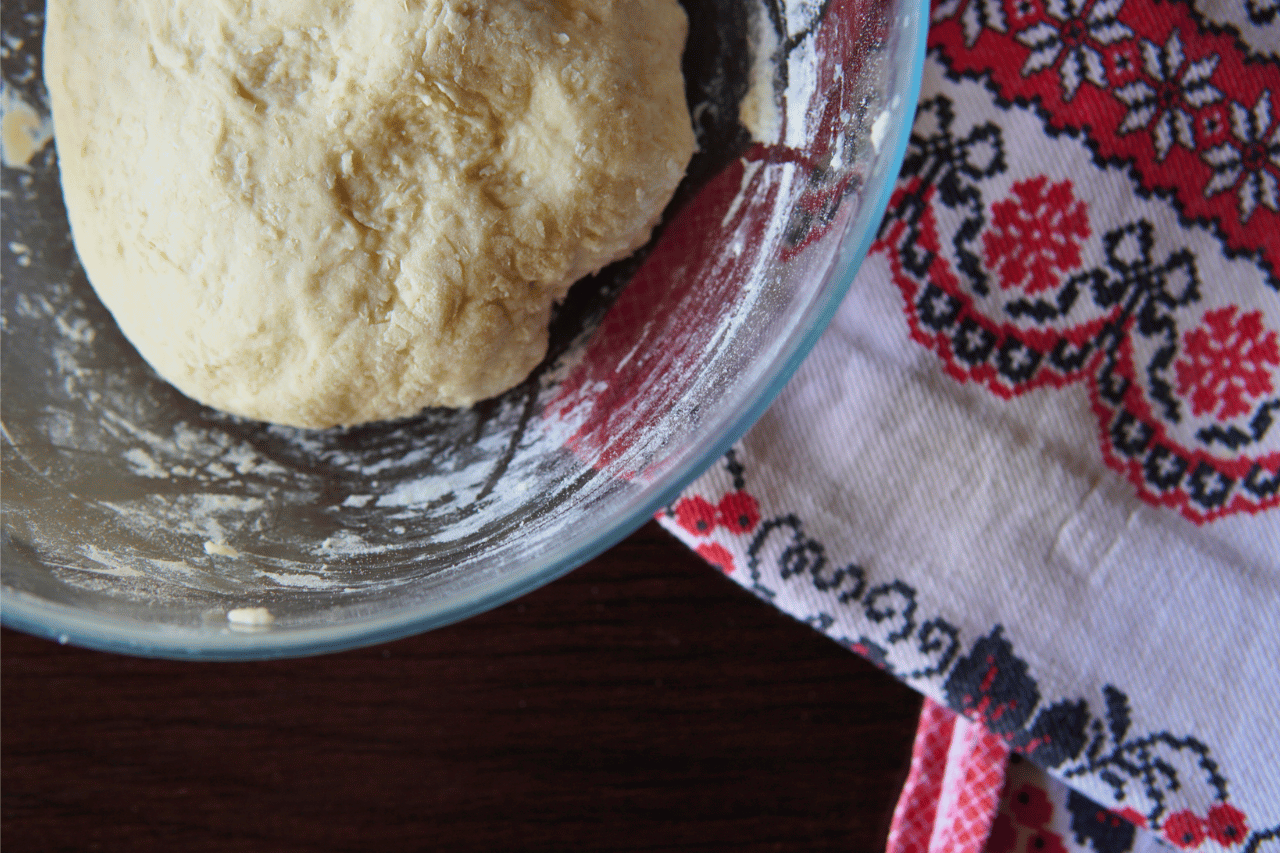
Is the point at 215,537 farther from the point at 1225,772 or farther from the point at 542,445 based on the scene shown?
the point at 1225,772

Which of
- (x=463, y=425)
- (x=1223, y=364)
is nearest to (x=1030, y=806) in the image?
(x=1223, y=364)

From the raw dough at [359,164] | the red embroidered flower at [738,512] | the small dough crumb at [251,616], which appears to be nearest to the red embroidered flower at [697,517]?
the red embroidered flower at [738,512]

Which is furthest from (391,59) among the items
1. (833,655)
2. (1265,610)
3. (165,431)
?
(1265,610)

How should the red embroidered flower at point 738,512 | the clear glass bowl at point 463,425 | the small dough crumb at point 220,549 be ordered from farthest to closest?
the red embroidered flower at point 738,512 < the small dough crumb at point 220,549 < the clear glass bowl at point 463,425

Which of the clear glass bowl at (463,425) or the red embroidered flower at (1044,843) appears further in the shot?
the red embroidered flower at (1044,843)

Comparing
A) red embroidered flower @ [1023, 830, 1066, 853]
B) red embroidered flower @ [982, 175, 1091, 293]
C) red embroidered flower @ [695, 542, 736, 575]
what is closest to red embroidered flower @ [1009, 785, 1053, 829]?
red embroidered flower @ [1023, 830, 1066, 853]

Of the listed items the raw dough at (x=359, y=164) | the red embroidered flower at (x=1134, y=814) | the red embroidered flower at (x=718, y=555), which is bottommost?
the red embroidered flower at (x=1134, y=814)

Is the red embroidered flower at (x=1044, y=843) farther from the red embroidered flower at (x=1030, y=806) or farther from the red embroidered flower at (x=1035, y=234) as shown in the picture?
the red embroidered flower at (x=1035, y=234)
